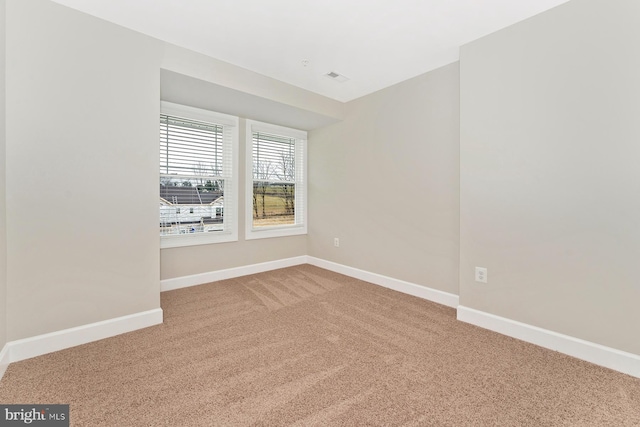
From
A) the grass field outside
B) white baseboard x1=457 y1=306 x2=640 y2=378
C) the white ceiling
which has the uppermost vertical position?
the white ceiling

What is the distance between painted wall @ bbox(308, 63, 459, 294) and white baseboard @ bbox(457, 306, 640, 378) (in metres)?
0.43

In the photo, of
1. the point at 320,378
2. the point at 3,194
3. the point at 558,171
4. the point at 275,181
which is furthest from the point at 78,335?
the point at 558,171

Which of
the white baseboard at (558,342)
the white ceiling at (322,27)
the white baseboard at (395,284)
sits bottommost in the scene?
the white baseboard at (558,342)

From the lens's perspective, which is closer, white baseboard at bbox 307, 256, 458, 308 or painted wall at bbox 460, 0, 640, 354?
painted wall at bbox 460, 0, 640, 354

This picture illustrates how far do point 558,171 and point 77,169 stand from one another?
3479 mm

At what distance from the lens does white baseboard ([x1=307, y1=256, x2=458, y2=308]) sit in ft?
9.28

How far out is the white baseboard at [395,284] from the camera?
9.28 feet

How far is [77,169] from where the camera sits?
2035 mm

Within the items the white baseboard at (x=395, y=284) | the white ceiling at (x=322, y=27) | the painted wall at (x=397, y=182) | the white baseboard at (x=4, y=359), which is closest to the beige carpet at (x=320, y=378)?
the white baseboard at (x=4, y=359)

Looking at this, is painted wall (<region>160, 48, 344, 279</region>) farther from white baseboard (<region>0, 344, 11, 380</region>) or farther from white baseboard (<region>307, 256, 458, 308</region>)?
white baseboard (<region>0, 344, 11, 380</region>)

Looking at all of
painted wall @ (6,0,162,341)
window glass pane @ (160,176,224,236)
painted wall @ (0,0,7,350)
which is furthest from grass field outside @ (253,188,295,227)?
painted wall @ (0,0,7,350)

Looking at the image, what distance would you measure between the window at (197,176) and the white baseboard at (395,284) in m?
1.47

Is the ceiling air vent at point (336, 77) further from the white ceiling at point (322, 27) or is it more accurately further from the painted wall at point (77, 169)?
the painted wall at point (77, 169)

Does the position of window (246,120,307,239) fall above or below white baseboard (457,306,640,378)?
above
